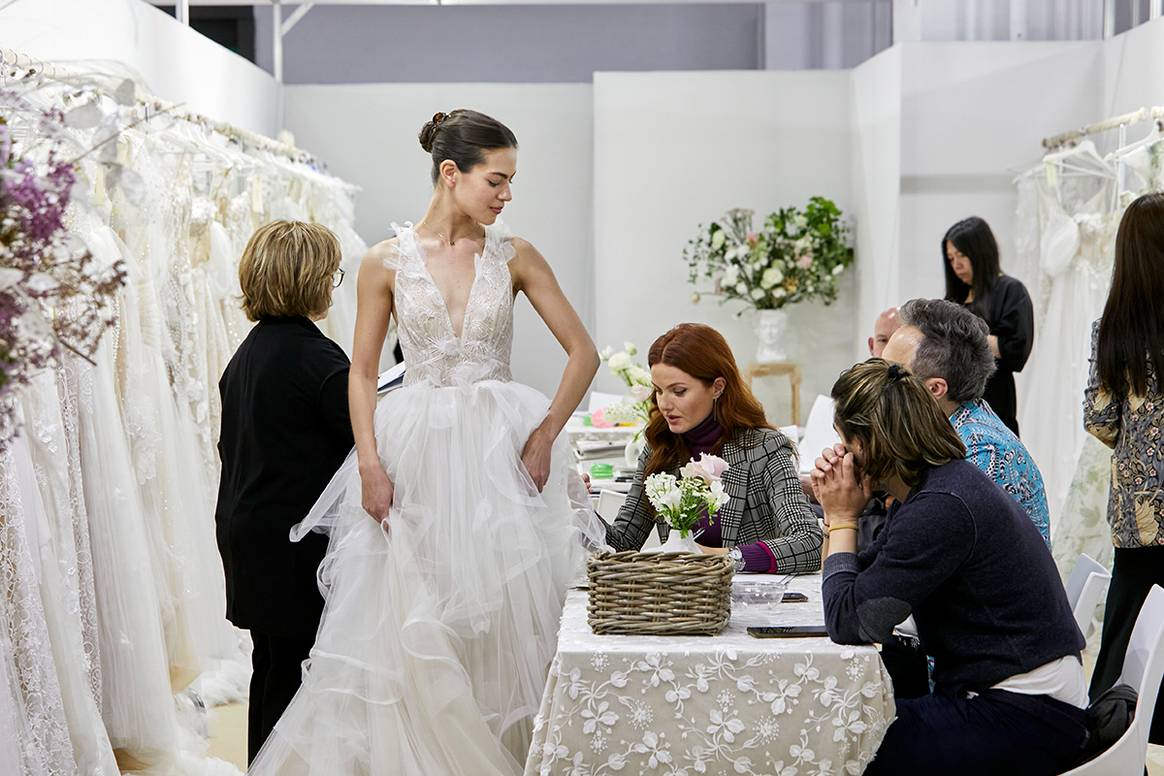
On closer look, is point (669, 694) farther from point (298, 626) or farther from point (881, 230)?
point (881, 230)

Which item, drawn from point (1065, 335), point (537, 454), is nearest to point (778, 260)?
point (1065, 335)

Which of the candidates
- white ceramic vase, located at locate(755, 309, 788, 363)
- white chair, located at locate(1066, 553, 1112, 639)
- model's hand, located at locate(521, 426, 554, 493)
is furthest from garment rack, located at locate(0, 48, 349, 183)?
white ceramic vase, located at locate(755, 309, 788, 363)

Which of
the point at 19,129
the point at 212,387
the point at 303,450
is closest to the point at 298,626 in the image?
the point at 303,450

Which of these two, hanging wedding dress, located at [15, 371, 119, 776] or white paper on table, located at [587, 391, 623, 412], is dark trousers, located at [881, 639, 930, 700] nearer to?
hanging wedding dress, located at [15, 371, 119, 776]

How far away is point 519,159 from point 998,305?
3544mm

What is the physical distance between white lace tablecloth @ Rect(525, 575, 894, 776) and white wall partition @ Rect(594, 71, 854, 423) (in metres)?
5.51

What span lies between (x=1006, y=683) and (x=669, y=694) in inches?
23.2

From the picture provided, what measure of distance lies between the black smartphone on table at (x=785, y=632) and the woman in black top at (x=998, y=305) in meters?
3.20

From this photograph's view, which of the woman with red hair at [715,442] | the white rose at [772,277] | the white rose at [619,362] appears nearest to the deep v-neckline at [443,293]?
the woman with red hair at [715,442]

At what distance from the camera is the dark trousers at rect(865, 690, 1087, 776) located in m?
2.22

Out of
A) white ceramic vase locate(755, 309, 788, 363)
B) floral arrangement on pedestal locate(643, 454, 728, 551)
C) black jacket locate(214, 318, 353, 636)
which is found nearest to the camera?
floral arrangement on pedestal locate(643, 454, 728, 551)

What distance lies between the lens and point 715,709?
2.17 m

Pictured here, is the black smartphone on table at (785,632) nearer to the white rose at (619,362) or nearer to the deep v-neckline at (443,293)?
the deep v-neckline at (443,293)

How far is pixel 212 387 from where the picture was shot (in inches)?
185
